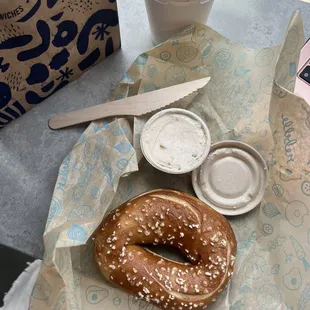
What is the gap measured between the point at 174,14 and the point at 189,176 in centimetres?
43

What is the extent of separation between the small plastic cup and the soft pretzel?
44 cm

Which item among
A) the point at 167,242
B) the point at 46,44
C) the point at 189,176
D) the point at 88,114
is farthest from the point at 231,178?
the point at 46,44

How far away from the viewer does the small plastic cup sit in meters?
1.06

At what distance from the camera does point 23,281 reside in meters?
1.10

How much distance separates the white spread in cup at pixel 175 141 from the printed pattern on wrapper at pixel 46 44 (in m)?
0.27

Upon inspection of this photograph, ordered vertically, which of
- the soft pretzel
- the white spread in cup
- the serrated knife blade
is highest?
the serrated knife blade

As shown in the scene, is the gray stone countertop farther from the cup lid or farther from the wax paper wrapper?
the cup lid

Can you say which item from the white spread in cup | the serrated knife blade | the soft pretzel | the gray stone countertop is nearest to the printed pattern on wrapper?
the gray stone countertop

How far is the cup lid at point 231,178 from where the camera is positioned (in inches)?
46.3

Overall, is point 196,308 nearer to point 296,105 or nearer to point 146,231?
point 146,231

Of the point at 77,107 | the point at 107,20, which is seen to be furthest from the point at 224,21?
the point at 77,107

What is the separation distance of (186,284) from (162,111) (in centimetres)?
44

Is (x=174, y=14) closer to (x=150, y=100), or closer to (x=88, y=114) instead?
(x=150, y=100)

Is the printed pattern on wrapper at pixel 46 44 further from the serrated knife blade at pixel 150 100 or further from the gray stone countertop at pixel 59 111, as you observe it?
the serrated knife blade at pixel 150 100
